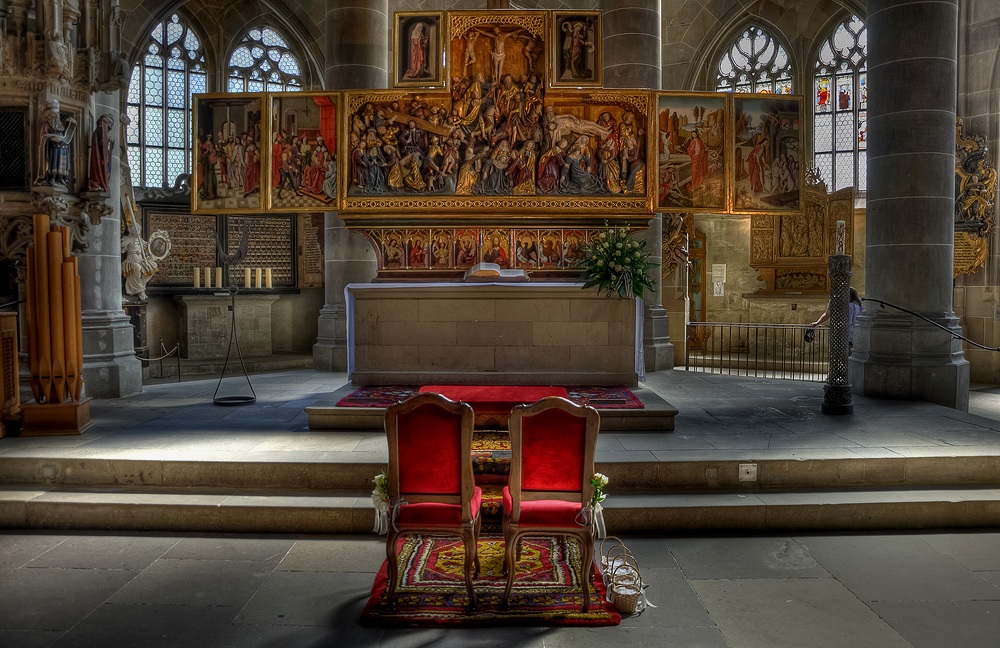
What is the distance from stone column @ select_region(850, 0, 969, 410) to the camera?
1017cm

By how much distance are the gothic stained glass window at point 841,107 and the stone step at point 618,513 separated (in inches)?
529

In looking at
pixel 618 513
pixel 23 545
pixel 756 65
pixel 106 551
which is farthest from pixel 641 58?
pixel 23 545

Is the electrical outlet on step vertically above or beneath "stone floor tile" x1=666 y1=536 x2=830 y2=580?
Result: above

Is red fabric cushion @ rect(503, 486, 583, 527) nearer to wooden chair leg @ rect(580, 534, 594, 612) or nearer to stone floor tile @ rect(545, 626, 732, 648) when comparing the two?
wooden chair leg @ rect(580, 534, 594, 612)

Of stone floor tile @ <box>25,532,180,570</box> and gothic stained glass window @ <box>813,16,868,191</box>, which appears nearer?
stone floor tile @ <box>25,532,180,570</box>

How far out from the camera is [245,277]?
16.9 meters

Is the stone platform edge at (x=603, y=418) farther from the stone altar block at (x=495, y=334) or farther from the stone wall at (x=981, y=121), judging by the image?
the stone wall at (x=981, y=121)

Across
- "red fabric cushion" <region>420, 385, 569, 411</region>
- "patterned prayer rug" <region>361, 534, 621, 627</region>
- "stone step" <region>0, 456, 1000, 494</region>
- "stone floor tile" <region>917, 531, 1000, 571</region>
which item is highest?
"red fabric cushion" <region>420, 385, 569, 411</region>

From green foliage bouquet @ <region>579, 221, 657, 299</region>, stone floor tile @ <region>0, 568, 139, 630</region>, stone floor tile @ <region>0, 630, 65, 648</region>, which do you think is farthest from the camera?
green foliage bouquet @ <region>579, 221, 657, 299</region>

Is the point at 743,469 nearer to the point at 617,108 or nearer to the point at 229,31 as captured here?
the point at 617,108

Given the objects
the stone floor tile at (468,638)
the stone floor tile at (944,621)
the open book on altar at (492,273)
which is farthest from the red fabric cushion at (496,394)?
the stone floor tile at (944,621)

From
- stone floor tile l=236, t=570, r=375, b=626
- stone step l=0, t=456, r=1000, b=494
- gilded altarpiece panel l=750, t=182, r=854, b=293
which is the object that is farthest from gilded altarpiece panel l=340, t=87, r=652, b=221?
gilded altarpiece panel l=750, t=182, r=854, b=293

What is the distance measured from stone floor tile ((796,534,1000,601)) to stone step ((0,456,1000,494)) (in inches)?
28.7

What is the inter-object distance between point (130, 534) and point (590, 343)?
5.69 meters
